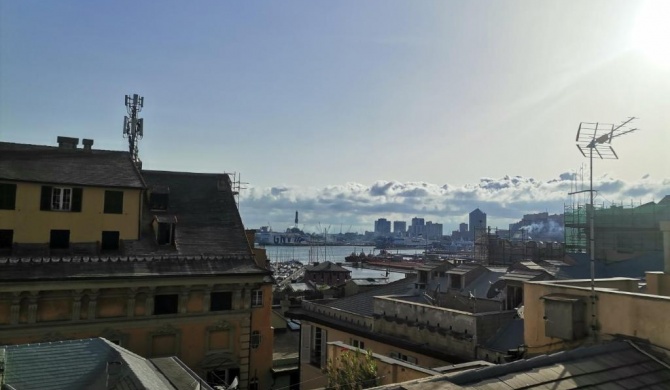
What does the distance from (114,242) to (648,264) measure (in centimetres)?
3837

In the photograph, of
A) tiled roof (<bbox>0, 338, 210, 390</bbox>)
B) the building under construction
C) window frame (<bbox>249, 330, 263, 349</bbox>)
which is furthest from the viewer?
the building under construction

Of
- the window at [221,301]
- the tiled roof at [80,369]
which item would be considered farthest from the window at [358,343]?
the tiled roof at [80,369]

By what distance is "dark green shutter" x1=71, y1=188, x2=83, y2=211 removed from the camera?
25438 mm

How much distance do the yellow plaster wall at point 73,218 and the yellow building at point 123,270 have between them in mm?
51

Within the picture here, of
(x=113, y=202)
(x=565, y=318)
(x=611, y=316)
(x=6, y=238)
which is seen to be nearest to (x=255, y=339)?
(x=113, y=202)

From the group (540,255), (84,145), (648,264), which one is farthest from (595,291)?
(540,255)

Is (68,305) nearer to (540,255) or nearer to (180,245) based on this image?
(180,245)

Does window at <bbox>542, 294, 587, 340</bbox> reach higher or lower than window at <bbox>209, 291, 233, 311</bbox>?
higher

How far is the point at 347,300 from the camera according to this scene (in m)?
29.2

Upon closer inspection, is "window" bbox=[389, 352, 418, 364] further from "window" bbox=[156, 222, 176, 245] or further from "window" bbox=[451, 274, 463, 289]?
"window" bbox=[156, 222, 176, 245]

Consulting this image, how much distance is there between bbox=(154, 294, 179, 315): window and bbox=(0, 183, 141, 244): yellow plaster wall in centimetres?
424

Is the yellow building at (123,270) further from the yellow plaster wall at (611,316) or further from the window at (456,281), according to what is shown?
the yellow plaster wall at (611,316)

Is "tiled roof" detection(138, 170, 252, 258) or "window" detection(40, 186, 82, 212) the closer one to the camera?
"window" detection(40, 186, 82, 212)

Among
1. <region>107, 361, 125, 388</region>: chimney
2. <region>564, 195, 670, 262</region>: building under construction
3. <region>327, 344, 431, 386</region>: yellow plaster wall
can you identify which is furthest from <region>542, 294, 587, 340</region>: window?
<region>564, 195, 670, 262</region>: building under construction
